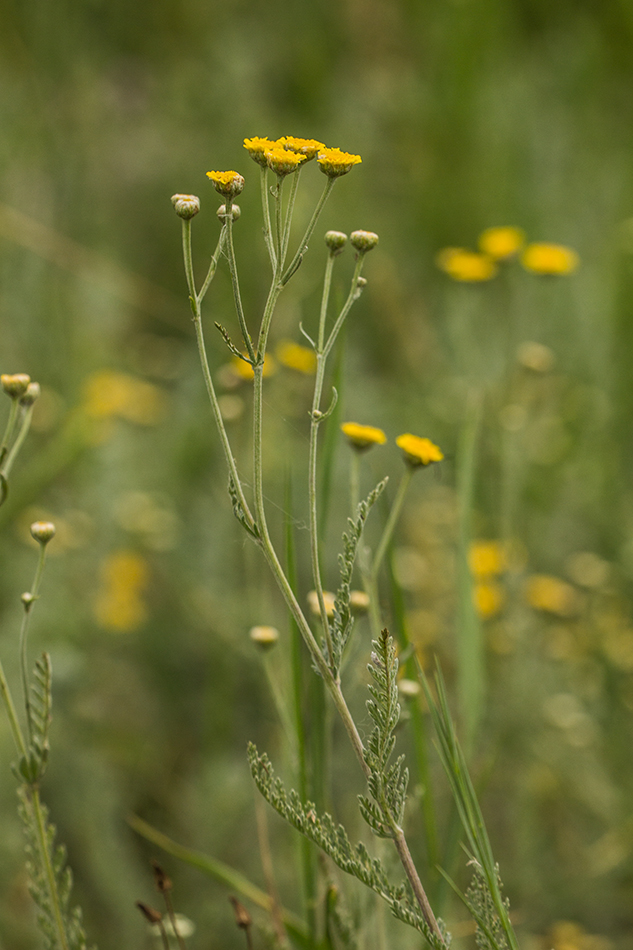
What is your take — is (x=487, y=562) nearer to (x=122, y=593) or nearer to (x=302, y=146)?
(x=122, y=593)

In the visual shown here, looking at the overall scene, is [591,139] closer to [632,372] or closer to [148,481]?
[632,372]

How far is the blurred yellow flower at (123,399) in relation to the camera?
1343 millimetres

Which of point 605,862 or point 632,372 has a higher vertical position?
point 632,372

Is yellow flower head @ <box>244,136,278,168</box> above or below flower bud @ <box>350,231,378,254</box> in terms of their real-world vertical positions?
above

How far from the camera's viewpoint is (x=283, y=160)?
0.35 m

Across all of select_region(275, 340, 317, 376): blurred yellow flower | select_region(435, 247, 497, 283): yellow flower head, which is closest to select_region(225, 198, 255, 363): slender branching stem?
select_region(275, 340, 317, 376): blurred yellow flower

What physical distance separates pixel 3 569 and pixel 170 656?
27cm

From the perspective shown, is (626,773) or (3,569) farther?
(3,569)

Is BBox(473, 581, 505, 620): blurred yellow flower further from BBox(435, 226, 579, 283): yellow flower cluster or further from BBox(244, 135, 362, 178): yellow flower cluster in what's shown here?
BBox(244, 135, 362, 178): yellow flower cluster

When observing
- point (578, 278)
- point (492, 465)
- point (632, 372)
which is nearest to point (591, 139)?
point (578, 278)

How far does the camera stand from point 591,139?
222 centimetres

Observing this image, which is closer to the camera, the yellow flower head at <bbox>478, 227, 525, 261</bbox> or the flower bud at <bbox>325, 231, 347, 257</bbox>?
the flower bud at <bbox>325, 231, 347, 257</bbox>

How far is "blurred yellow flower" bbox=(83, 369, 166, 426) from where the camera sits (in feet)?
4.41

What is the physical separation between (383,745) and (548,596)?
72 cm
